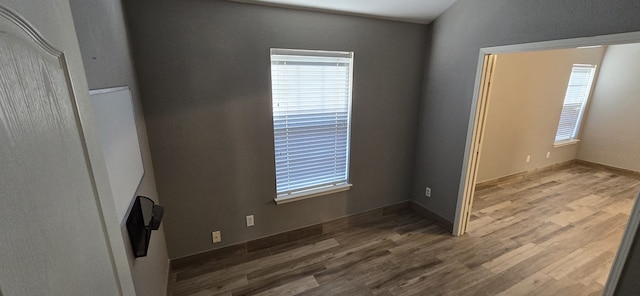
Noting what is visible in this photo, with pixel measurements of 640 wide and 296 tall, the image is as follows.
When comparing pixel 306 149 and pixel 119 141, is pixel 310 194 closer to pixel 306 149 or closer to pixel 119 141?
pixel 306 149

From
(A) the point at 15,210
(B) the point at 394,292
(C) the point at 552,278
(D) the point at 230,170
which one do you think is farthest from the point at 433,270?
(A) the point at 15,210

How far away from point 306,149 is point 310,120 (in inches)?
11.6

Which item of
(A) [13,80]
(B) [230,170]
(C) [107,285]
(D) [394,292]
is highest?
(A) [13,80]

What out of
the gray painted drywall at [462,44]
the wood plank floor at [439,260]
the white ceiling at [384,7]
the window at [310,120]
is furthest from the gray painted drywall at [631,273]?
the white ceiling at [384,7]

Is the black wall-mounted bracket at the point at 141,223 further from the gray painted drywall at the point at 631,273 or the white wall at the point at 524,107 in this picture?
the white wall at the point at 524,107

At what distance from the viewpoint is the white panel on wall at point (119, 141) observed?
3.22ft

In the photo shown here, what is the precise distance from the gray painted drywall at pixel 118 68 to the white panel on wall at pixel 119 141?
0.06 meters

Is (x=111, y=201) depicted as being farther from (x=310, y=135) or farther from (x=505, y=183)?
(x=505, y=183)

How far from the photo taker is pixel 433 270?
7.50 feet

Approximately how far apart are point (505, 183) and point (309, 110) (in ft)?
12.2

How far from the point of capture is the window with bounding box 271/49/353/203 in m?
2.29

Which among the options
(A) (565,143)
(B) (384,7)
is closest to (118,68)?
(B) (384,7)

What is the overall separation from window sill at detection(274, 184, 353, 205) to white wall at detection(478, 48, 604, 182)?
8.00ft

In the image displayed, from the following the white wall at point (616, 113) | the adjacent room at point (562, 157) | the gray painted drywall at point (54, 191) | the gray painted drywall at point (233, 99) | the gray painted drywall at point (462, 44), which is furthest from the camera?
the white wall at point (616, 113)
